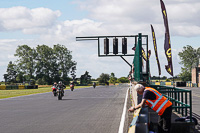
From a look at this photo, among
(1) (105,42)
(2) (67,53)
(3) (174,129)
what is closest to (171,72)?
(3) (174,129)

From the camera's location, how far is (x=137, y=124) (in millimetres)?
6695

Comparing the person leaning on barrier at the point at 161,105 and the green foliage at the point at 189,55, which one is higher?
the green foliage at the point at 189,55

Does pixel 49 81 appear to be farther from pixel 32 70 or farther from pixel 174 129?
pixel 174 129

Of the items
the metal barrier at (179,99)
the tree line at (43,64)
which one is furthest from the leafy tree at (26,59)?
the metal barrier at (179,99)

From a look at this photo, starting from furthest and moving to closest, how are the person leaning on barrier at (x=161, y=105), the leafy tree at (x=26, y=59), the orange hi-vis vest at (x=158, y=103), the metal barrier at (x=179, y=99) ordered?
the leafy tree at (x=26, y=59) → the metal barrier at (x=179, y=99) → the orange hi-vis vest at (x=158, y=103) → the person leaning on barrier at (x=161, y=105)

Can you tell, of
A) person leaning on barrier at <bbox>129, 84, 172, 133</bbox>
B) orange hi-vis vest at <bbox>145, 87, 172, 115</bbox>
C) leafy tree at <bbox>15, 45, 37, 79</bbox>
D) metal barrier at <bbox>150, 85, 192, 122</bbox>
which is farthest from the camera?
leafy tree at <bbox>15, 45, 37, 79</bbox>

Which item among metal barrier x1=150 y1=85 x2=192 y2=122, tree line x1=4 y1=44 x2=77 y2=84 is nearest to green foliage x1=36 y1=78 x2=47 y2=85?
tree line x1=4 y1=44 x2=77 y2=84

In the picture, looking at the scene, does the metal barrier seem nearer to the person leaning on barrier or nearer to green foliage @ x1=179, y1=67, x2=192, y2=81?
the person leaning on barrier

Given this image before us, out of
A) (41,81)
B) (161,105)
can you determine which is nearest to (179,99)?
(161,105)

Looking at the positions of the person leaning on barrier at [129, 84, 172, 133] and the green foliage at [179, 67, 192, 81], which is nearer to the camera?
the person leaning on barrier at [129, 84, 172, 133]

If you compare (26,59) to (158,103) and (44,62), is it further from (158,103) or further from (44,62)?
(158,103)

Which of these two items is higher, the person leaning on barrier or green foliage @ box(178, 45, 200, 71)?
green foliage @ box(178, 45, 200, 71)

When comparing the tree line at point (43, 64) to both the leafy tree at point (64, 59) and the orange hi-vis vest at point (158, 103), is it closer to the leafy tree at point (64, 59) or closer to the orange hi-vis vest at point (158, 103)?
the leafy tree at point (64, 59)

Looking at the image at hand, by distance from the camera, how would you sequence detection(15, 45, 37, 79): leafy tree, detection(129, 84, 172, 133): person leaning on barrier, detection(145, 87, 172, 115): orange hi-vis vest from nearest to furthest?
detection(129, 84, 172, 133): person leaning on barrier < detection(145, 87, 172, 115): orange hi-vis vest < detection(15, 45, 37, 79): leafy tree
